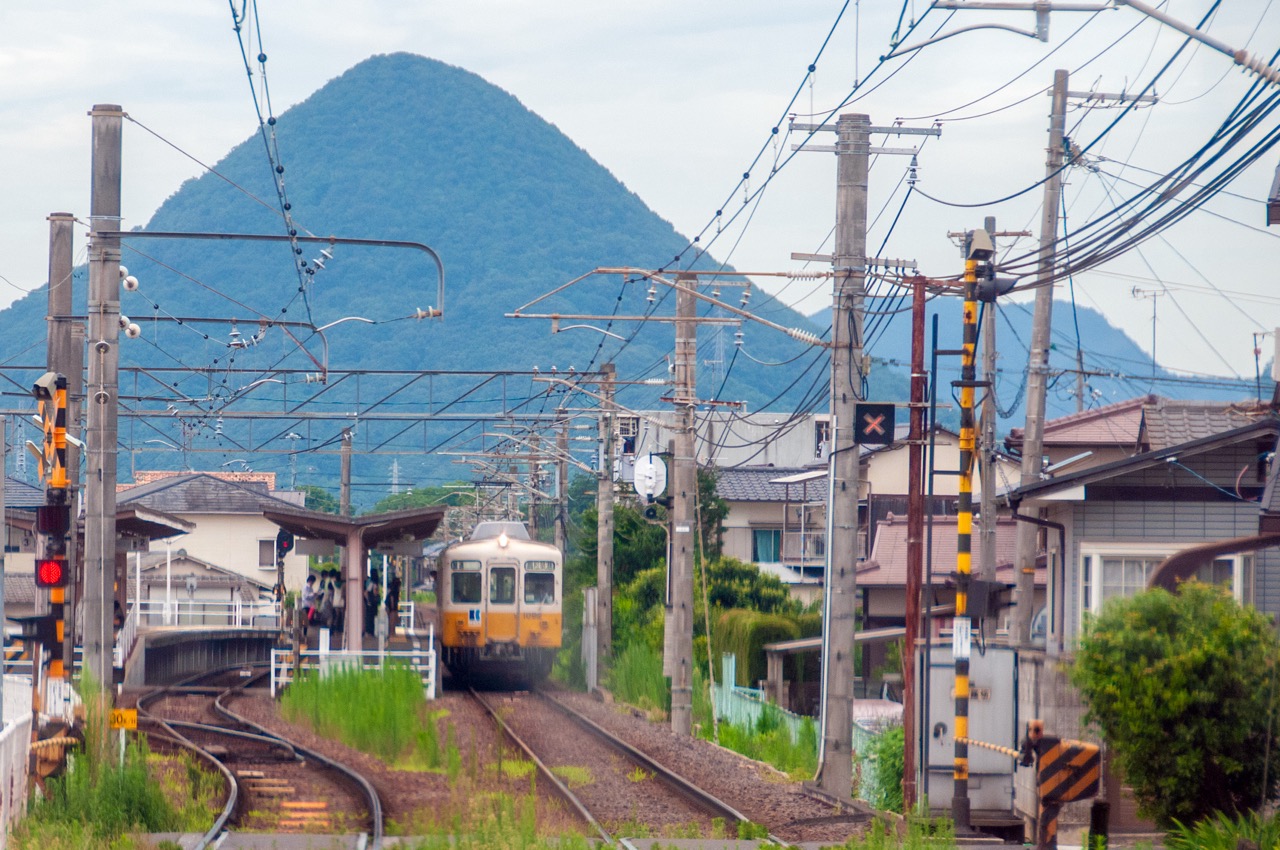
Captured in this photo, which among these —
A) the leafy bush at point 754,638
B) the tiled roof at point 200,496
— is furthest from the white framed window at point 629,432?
the tiled roof at point 200,496

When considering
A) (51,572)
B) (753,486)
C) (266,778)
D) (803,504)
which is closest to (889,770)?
(266,778)

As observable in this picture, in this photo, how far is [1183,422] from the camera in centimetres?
2222

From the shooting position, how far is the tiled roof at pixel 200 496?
179 feet

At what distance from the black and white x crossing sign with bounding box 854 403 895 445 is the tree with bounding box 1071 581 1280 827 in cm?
285

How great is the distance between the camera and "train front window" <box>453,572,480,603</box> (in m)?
30.1

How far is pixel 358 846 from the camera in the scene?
37.0ft

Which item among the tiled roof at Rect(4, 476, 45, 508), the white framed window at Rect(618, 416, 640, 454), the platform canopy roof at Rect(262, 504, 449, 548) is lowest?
the platform canopy roof at Rect(262, 504, 449, 548)

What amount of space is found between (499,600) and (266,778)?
14521 millimetres

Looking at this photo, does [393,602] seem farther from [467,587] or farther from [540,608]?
[540,608]

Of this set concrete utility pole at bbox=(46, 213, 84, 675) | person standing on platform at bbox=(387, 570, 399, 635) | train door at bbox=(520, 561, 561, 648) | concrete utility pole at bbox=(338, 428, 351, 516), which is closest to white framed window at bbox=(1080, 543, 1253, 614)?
concrete utility pole at bbox=(46, 213, 84, 675)

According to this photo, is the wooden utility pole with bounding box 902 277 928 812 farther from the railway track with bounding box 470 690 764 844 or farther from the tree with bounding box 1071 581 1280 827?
the tree with bounding box 1071 581 1280 827

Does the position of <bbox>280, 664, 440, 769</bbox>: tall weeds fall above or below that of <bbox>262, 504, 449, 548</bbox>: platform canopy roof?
below

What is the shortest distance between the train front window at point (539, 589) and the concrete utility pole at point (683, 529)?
7812 mm

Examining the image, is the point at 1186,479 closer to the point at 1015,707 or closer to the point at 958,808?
the point at 1015,707
